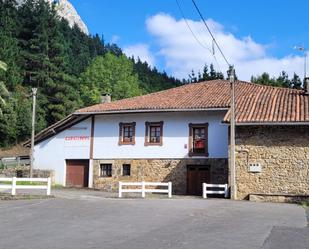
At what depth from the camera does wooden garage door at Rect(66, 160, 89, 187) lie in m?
35.2

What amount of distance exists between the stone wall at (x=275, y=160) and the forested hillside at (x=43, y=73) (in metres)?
37.6

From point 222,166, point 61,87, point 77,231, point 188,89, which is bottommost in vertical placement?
point 77,231

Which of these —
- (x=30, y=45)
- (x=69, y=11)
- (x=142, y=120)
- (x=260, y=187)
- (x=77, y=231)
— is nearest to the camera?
(x=77, y=231)

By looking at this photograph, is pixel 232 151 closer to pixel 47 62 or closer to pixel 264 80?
pixel 264 80

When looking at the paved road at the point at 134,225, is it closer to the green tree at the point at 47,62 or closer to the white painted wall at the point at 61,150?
the white painted wall at the point at 61,150

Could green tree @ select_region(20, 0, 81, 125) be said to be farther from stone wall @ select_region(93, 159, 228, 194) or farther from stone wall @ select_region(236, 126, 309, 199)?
stone wall @ select_region(236, 126, 309, 199)

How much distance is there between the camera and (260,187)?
2658 centimetres

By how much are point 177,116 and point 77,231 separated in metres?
20.3

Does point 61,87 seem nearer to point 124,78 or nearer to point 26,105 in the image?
point 26,105

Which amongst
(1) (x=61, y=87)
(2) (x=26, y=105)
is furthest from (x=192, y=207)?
(1) (x=61, y=87)

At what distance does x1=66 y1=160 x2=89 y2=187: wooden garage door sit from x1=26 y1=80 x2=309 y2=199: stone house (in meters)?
0.07

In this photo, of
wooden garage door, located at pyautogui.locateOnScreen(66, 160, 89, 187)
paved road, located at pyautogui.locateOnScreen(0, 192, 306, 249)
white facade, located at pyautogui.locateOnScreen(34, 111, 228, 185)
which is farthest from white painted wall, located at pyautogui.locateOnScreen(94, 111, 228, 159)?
paved road, located at pyautogui.locateOnScreen(0, 192, 306, 249)

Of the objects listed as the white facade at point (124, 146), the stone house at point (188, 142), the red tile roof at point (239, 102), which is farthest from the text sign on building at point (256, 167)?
the white facade at point (124, 146)

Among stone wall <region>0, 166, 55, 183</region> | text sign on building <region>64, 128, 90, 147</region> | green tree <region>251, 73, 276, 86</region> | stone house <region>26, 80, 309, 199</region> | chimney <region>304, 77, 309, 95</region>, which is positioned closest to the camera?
stone house <region>26, 80, 309, 199</region>
